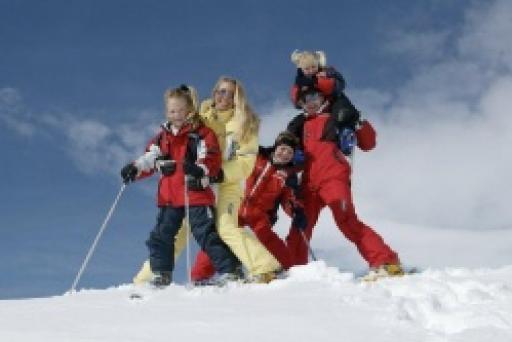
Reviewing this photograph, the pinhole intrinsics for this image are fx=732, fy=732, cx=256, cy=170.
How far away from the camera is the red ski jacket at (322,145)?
770 cm

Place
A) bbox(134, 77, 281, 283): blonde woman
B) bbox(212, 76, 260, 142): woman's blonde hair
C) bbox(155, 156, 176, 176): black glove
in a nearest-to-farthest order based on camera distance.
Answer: bbox(134, 77, 281, 283): blonde woman → bbox(155, 156, 176, 176): black glove → bbox(212, 76, 260, 142): woman's blonde hair

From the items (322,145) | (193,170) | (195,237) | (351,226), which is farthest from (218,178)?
(351,226)

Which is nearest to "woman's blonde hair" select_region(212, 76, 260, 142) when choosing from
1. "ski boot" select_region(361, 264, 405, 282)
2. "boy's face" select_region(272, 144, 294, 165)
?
"boy's face" select_region(272, 144, 294, 165)

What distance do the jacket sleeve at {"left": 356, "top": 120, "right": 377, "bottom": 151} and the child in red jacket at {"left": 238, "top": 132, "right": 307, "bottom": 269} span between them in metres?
0.72

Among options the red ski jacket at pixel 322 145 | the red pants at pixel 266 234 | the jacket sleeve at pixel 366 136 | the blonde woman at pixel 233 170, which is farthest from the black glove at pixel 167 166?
the jacket sleeve at pixel 366 136

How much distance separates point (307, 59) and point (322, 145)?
100cm

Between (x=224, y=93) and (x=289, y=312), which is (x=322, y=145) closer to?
(x=224, y=93)

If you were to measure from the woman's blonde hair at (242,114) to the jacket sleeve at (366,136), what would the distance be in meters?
1.15

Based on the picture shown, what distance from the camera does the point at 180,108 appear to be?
732 cm

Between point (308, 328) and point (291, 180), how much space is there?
3.36m

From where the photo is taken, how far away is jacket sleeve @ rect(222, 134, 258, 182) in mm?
7414

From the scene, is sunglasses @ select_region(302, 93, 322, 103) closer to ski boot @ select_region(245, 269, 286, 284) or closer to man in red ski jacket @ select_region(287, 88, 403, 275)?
man in red ski jacket @ select_region(287, 88, 403, 275)

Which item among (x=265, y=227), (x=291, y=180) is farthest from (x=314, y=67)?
(x=265, y=227)

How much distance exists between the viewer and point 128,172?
7.40 metres
